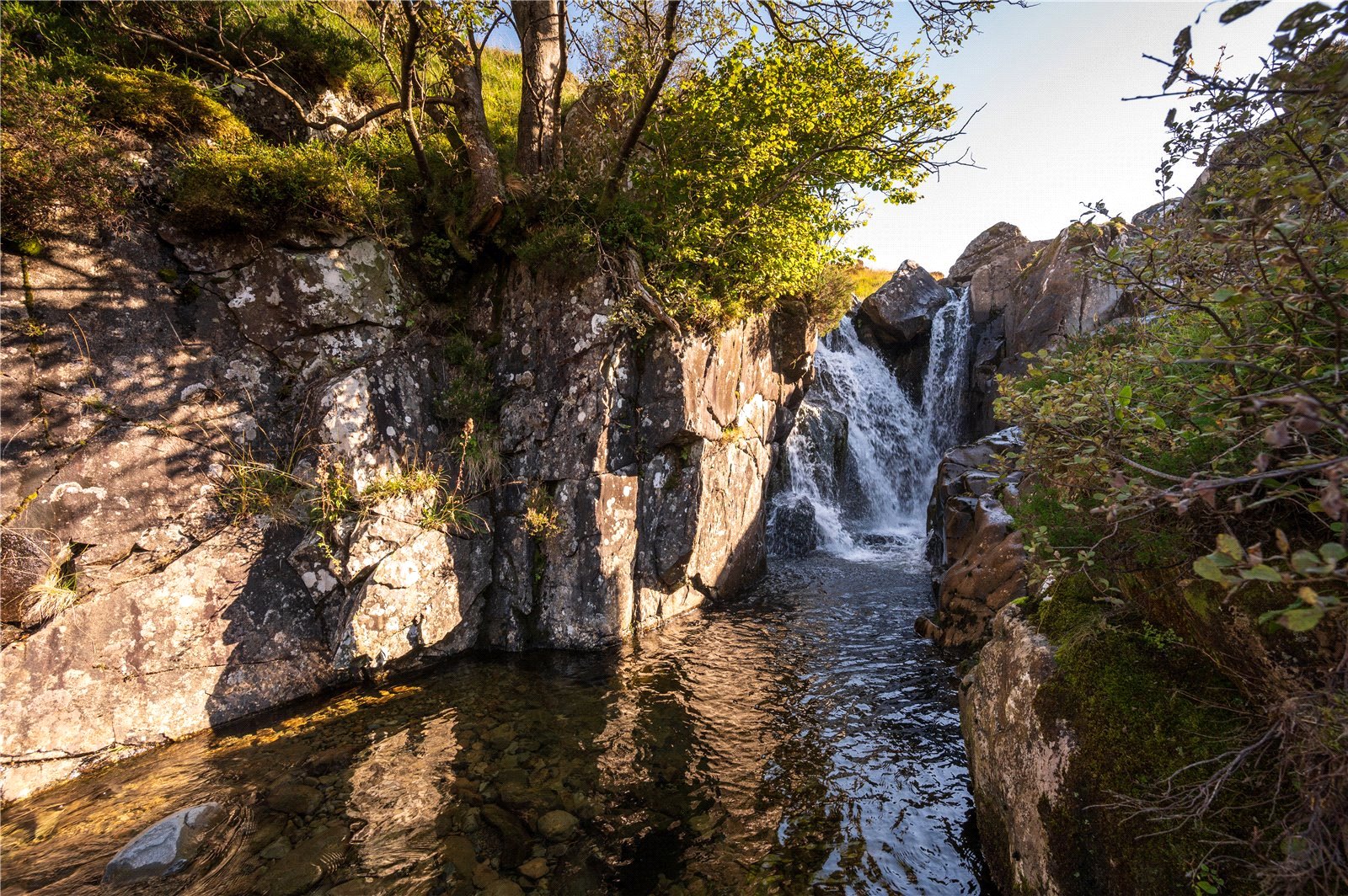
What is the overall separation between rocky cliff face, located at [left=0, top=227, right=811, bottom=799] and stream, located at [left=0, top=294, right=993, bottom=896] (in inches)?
25.5

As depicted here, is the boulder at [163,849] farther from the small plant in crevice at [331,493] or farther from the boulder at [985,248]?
the boulder at [985,248]

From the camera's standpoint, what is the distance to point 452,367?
28.1ft

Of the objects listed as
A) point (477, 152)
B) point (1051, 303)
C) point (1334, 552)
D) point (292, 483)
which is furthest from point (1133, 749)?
point (1051, 303)

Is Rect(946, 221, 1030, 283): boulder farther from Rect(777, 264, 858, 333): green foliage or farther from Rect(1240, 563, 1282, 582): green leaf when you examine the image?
Rect(1240, 563, 1282, 582): green leaf

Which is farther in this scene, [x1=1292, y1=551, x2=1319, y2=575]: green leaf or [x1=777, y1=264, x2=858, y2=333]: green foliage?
[x1=777, y1=264, x2=858, y2=333]: green foliage

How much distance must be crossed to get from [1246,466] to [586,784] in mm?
5223

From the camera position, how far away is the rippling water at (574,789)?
394 centimetres

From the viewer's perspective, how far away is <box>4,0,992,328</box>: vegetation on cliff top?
6.69m

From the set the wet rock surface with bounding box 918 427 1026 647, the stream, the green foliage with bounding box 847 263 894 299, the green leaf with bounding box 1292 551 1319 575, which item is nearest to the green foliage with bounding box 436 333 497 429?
the stream

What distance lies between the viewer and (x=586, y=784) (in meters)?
4.90

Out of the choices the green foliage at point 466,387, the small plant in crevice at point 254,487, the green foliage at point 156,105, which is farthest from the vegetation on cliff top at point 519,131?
the small plant in crevice at point 254,487

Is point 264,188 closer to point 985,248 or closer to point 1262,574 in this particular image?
point 1262,574

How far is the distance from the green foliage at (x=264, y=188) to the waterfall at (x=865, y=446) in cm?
1039

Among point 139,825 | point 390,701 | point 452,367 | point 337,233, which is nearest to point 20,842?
point 139,825
